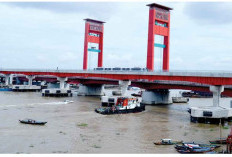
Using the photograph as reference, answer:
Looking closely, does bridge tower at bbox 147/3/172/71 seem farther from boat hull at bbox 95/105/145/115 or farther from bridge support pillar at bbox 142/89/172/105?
boat hull at bbox 95/105/145/115

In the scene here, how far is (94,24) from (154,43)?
3953 cm

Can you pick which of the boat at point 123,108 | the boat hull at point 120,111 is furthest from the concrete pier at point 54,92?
the boat hull at point 120,111

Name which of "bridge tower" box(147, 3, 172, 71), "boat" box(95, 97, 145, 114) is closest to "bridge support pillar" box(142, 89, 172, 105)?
"bridge tower" box(147, 3, 172, 71)

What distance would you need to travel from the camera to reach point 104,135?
36000mm

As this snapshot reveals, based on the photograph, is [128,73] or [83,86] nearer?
[128,73]

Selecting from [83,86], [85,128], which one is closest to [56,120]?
[85,128]

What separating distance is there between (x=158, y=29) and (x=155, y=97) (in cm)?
1939

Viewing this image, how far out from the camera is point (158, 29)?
7456cm

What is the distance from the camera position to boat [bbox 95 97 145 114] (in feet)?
184

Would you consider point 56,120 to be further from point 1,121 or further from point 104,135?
point 104,135

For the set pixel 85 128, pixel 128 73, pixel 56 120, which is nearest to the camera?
pixel 85 128

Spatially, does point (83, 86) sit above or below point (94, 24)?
below

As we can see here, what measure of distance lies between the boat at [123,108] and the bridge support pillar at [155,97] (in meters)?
16.6

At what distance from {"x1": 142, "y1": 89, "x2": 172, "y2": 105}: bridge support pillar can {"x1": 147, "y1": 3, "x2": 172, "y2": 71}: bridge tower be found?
934 cm
